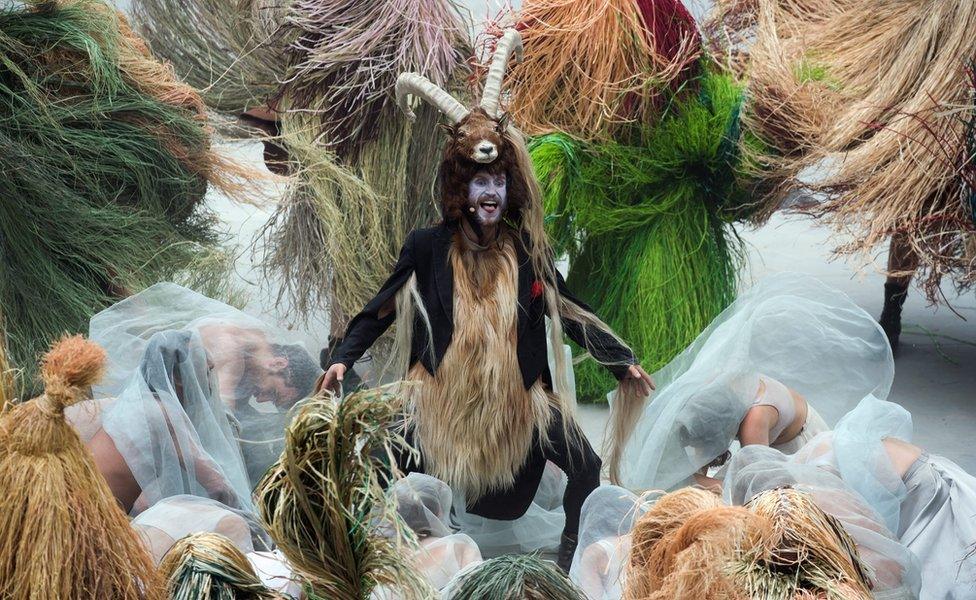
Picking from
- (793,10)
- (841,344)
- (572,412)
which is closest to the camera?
(572,412)

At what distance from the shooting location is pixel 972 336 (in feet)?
13.5

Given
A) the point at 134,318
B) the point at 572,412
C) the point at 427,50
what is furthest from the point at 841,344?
the point at 134,318

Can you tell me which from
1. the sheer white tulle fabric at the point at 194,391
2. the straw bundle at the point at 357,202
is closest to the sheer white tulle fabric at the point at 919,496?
the sheer white tulle fabric at the point at 194,391

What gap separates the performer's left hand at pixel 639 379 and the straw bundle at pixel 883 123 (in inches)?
40.2

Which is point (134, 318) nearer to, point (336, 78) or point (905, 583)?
point (336, 78)

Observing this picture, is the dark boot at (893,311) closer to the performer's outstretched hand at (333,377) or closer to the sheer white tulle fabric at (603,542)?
the sheer white tulle fabric at (603,542)

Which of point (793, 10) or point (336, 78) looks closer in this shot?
point (336, 78)

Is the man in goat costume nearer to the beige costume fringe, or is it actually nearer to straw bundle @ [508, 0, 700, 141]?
straw bundle @ [508, 0, 700, 141]

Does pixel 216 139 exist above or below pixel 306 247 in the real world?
above

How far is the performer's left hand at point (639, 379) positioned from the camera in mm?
2367

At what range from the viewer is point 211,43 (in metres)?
3.77

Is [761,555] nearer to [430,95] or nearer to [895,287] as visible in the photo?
[430,95]

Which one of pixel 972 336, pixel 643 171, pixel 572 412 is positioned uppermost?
pixel 643 171

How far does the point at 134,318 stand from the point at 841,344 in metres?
1.68
